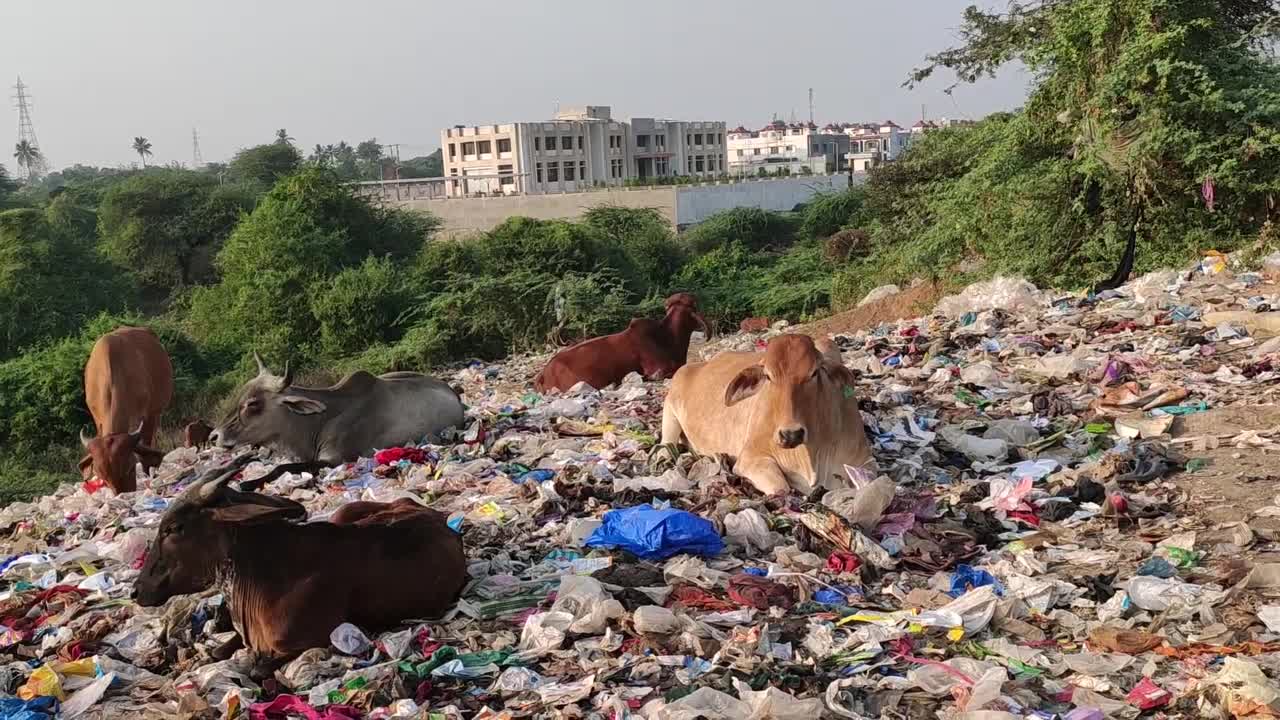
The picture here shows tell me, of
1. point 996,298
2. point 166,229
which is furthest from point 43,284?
point 996,298

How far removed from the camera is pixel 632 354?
9.86m

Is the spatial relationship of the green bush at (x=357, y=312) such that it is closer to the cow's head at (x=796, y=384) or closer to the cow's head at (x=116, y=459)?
the cow's head at (x=116, y=459)

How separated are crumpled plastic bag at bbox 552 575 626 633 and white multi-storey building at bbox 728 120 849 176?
222 ft

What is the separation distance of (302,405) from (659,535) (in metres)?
3.29

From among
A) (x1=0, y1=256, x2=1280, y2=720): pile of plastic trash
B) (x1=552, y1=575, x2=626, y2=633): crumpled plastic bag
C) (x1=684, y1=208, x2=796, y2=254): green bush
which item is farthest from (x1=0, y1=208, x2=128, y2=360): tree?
(x1=552, y1=575, x2=626, y2=633): crumpled plastic bag

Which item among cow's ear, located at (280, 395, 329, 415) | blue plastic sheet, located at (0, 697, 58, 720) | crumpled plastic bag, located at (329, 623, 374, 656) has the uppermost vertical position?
cow's ear, located at (280, 395, 329, 415)

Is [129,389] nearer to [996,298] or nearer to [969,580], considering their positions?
[969,580]

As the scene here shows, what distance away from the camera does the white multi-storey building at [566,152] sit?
57344mm

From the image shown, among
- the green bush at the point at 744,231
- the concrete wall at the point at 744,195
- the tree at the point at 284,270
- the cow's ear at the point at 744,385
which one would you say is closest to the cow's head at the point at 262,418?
the cow's ear at the point at 744,385

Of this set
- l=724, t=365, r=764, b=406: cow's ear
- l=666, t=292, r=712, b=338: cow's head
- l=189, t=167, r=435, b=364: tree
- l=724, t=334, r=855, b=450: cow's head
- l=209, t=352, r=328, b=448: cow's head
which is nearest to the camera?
l=724, t=334, r=855, b=450: cow's head

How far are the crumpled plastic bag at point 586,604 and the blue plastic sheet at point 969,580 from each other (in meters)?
1.28

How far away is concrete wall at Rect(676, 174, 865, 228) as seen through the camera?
3397cm

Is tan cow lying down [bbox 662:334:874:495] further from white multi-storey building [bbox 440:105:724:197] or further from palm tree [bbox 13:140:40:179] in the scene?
palm tree [bbox 13:140:40:179]

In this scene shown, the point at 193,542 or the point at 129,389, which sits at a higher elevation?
the point at 193,542
